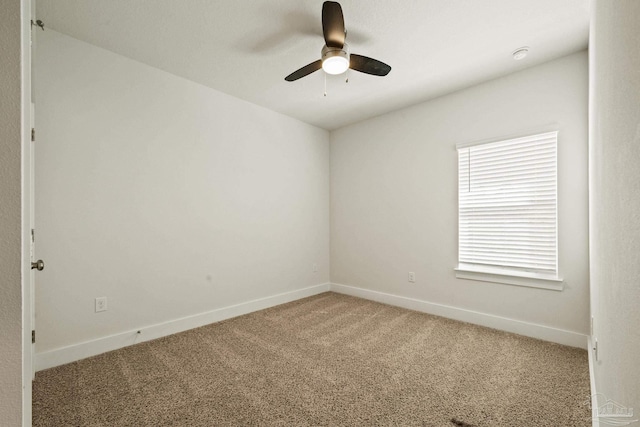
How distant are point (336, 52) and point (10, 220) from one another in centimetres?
188

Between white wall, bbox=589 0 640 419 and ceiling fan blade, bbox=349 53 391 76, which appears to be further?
ceiling fan blade, bbox=349 53 391 76

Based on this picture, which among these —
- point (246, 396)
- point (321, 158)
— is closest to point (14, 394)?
point (246, 396)

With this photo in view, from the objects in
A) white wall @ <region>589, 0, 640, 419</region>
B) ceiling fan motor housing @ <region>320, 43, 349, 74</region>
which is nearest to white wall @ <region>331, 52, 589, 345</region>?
ceiling fan motor housing @ <region>320, 43, 349, 74</region>

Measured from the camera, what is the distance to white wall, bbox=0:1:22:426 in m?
0.82

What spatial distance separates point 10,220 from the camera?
83 cm

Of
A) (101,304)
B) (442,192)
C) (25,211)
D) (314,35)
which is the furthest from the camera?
(442,192)

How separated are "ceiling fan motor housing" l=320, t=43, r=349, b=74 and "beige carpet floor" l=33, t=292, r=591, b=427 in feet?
7.28

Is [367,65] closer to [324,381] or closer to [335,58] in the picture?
[335,58]

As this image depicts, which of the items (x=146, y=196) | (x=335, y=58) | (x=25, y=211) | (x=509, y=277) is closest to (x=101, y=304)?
(x=146, y=196)

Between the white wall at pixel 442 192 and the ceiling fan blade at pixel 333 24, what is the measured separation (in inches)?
75.2

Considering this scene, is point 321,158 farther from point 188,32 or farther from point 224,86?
point 188,32

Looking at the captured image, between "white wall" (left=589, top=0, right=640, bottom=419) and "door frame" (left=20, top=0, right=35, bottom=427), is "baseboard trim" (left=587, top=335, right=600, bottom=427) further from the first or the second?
"door frame" (left=20, top=0, right=35, bottom=427)

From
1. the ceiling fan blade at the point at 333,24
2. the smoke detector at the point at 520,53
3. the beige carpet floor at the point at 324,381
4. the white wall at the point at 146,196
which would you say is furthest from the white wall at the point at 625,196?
the white wall at the point at 146,196

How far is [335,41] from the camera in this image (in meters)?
1.94
